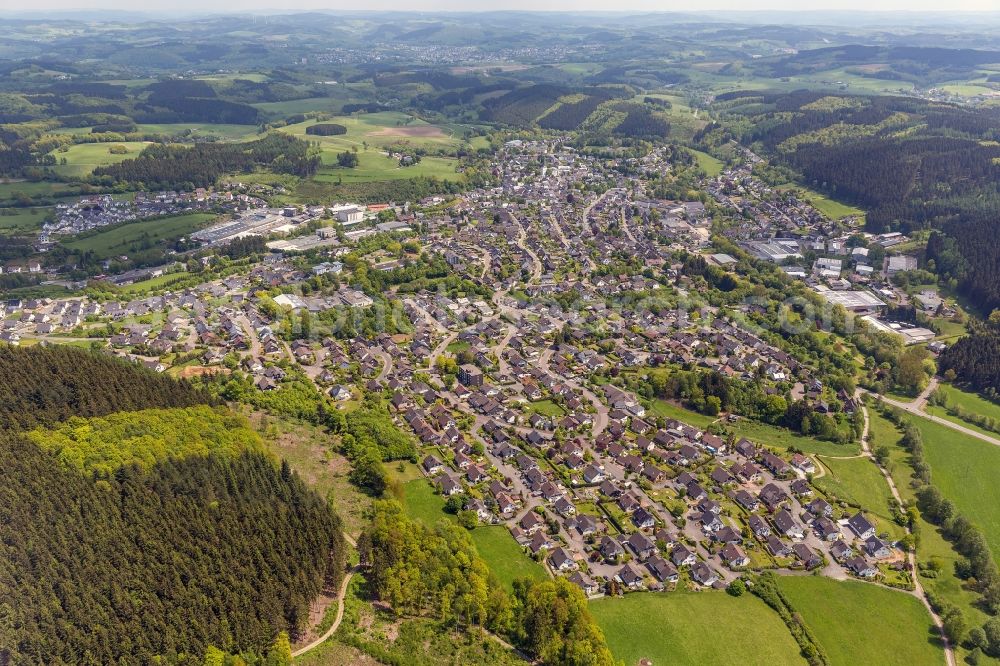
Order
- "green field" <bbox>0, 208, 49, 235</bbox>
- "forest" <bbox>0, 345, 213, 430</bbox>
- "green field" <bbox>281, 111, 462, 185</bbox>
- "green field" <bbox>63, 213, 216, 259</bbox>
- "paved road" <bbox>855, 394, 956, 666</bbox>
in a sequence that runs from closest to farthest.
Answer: "paved road" <bbox>855, 394, 956, 666</bbox> → "forest" <bbox>0, 345, 213, 430</bbox> → "green field" <bbox>63, 213, 216, 259</bbox> → "green field" <bbox>0, 208, 49, 235</bbox> → "green field" <bbox>281, 111, 462, 185</bbox>

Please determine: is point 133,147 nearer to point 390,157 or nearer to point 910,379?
point 390,157

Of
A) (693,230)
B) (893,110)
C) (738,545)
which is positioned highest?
(893,110)

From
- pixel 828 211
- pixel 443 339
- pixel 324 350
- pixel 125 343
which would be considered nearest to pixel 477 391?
pixel 443 339

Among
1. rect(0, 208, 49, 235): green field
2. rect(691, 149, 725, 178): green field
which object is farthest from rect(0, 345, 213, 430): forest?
rect(691, 149, 725, 178): green field

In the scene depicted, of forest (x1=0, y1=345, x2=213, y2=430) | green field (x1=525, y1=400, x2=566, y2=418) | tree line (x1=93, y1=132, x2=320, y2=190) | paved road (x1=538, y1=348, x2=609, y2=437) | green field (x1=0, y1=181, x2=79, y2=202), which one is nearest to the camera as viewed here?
forest (x1=0, y1=345, x2=213, y2=430)

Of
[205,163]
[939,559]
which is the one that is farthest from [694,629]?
[205,163]

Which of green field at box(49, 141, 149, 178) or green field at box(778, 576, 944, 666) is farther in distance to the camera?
green field at box(49, 141, 149, 178)

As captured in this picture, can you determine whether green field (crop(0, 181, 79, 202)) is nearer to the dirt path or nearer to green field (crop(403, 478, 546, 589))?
green field (crop(403, 478, 546, 589))
